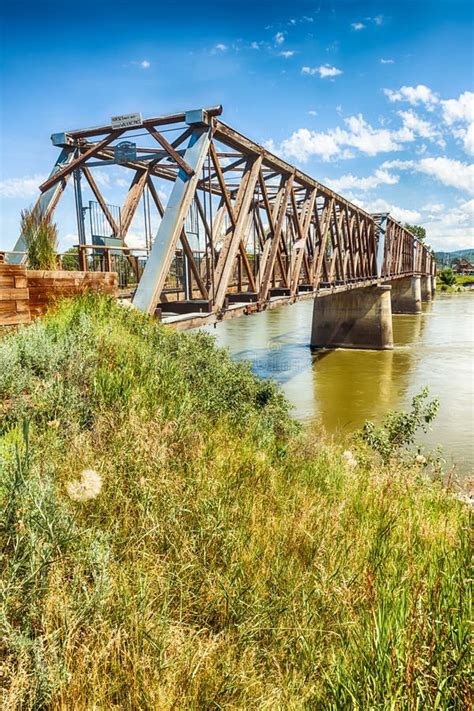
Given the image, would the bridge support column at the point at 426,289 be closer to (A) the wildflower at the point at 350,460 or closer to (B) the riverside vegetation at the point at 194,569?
(A) the wildflower at the point at 350,460

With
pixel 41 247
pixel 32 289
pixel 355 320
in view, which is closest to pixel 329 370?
pixel 355 320

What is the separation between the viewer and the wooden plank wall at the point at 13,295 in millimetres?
5953

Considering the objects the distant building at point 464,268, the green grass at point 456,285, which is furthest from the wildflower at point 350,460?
the distant building at point 464,268

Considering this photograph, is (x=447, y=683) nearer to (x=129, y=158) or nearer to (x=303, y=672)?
(x=303, y=672)

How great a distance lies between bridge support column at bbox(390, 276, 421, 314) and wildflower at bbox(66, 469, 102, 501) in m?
58.4

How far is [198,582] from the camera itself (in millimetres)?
2596

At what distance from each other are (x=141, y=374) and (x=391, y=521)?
3240 millimetres

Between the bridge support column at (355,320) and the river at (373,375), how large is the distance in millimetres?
Answer: 1288

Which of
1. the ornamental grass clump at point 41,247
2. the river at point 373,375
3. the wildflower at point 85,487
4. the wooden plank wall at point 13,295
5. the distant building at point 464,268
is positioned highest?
the distant building at point 464,268

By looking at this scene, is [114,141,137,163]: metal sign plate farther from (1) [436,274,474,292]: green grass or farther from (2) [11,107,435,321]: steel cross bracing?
(1) [436,274,474,292]: green grass

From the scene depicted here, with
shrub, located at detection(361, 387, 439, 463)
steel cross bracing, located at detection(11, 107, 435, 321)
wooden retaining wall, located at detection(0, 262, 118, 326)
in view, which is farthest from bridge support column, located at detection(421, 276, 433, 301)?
wooden retaining wall, located at detection(0, 262, 118, 326)

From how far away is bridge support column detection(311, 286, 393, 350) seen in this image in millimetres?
31188

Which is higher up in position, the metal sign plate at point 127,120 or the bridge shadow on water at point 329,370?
the metal sign plate at point 127,120

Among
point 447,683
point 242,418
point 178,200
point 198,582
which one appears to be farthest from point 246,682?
point 178,200
